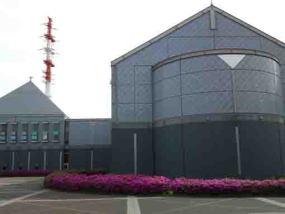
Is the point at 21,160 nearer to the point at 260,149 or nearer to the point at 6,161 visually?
the point at 6,161

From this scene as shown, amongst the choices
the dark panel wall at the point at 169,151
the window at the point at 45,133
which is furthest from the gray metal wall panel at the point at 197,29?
the window at the point at 45,133

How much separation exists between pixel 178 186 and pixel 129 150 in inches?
460

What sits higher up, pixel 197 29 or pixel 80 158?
pixel 197 29

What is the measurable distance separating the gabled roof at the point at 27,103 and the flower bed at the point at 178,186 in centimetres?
3808

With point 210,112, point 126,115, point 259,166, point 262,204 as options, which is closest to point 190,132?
point 210,112

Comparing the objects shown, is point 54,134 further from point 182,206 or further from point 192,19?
point 182,206

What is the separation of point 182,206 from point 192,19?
2067 centimetres

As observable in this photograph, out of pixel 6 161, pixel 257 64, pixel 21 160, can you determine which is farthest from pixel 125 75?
pixel 6 161

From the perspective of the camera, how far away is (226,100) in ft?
79.8

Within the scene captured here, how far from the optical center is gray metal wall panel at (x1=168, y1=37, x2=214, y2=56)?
3030 cm

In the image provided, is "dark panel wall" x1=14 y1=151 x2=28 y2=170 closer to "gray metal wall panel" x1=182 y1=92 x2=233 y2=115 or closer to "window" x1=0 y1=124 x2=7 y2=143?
"window" x1=0 y1=124 x2=7 y2=143

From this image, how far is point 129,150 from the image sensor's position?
29250 mm

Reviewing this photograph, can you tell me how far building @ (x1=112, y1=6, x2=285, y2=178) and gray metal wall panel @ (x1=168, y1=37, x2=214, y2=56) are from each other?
9cm

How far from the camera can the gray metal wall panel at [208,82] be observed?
2450cm
